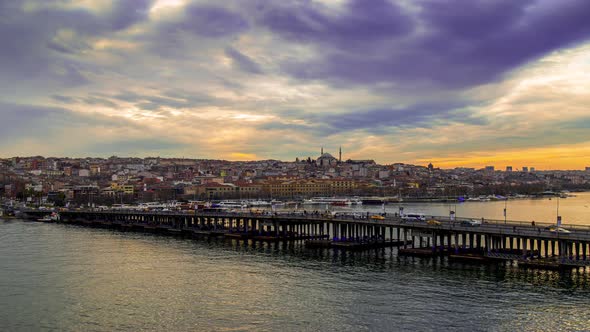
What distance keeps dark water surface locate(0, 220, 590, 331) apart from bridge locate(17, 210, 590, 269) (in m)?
1.79

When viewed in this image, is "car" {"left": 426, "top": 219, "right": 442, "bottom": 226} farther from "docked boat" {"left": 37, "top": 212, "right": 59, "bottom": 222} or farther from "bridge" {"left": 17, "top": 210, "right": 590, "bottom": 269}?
Answer: "docked boat" {"left": 37, "top": 212, "right": 59, "bottom": 222}

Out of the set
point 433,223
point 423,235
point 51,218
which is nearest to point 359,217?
point 423,235

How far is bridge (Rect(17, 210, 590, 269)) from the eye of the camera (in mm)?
33562

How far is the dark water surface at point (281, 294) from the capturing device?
23703mm

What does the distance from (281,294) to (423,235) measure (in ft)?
53.2

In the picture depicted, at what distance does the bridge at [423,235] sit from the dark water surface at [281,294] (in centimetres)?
179

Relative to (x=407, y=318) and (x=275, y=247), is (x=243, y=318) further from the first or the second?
(x=275, y=247)

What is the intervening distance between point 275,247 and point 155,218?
30187mm

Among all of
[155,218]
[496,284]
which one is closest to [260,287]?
[496,284]

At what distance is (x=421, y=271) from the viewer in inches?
1345

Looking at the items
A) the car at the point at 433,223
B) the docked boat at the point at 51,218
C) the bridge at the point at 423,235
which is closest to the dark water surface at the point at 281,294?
the bridge at the point at 423,235

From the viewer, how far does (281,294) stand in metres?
28.7

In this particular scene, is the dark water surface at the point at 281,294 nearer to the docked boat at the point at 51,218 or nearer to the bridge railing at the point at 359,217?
the bridge railing at the point at 359,217

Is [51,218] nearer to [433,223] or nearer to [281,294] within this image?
[433,223]
